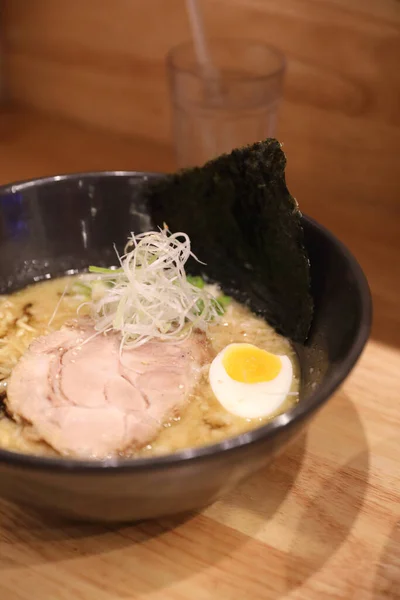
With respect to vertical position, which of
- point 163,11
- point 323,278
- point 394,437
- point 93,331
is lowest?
point 394,437

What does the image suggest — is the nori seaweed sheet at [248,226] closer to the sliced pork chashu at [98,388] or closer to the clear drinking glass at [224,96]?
the sliced pork chashu at [98,388]

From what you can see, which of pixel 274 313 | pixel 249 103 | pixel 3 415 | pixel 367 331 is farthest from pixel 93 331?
pixel 249 103

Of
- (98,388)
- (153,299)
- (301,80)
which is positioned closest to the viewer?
(98,388)

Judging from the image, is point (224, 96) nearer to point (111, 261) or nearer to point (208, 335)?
point (111, 261)

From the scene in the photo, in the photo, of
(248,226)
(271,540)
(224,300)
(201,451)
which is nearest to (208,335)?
(224,300)

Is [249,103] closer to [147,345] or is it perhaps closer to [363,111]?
[363,111]

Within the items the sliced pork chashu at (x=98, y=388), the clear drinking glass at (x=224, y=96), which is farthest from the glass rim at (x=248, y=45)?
the sliced pork chashu at (x=98, y=388)
